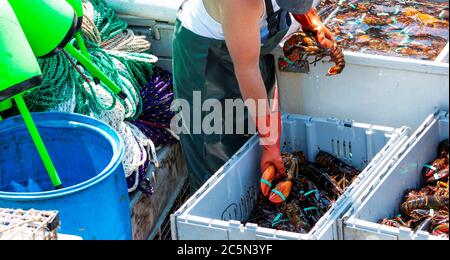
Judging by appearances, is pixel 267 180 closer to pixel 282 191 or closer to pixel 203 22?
pixel 282 191

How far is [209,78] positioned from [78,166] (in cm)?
78

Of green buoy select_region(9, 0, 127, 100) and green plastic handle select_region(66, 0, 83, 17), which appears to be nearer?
green buoy select_region(9, 0, 127, 100)

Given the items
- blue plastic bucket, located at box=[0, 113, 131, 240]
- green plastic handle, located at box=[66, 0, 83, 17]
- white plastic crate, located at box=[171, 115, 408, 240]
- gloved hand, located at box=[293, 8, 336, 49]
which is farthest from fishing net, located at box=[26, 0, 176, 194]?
gloved hand, located at box=[293, 8, 336, 49]

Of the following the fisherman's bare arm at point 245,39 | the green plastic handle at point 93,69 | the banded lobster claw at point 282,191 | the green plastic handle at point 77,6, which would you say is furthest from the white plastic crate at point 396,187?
the green plastic handle at point 77,6

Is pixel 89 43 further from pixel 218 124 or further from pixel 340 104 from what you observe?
pixel 340 104

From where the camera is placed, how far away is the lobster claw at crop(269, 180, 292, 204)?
4.02m

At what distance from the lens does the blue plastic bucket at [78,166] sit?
3664 millimetres

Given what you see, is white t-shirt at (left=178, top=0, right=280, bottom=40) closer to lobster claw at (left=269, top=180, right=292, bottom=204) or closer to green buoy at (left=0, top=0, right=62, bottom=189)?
lobster claw at (left=269, top=180, right=292, bottom=204)

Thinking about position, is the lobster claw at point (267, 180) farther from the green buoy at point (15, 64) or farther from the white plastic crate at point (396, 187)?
the green buoy at point (15, 64)

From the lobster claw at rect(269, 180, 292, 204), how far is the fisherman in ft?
0.28

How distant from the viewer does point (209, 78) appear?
434 cm

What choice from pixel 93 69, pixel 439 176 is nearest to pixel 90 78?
pixel 93 69

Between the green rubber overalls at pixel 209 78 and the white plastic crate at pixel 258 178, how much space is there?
0.29m

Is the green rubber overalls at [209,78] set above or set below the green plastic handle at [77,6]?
below
